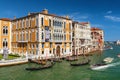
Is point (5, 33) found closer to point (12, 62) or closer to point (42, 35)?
point (42, 35)

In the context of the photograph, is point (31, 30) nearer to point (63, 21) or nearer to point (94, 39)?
point (63, 21)

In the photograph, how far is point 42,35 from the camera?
37000 millimetres

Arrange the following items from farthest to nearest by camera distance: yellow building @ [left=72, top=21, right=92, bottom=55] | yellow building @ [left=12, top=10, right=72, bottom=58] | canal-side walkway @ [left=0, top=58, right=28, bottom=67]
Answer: yellow building @ [left=72, top=21, right=92, bottom=55], yellow building @ [left=12, top=10, right=72, bottom=58], canal-side walkway @ [left=0, top=58, right=28, bottom=67]

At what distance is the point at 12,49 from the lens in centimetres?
4553

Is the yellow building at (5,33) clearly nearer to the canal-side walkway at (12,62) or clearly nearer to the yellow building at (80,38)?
the canal-side walkway at (12,62)

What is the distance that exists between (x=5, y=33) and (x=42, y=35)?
12.5 m

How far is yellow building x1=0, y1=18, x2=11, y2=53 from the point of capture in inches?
1681

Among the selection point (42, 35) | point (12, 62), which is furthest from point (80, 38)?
point (12, 62)

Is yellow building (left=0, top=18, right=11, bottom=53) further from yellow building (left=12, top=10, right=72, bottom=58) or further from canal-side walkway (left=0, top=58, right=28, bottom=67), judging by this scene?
canal-side walkway (left=0, top=58, right=28, bottom=67)

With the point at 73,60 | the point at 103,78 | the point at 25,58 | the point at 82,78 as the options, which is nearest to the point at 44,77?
the point at 82,78

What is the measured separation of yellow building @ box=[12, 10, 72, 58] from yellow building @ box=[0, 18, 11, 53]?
130 centimetres

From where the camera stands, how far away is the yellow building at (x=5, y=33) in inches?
1681

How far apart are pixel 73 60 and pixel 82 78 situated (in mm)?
15026

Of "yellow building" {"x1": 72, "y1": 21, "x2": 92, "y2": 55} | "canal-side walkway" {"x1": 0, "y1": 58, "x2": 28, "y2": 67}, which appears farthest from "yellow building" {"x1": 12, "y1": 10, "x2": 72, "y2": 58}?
"yellow building" {"x1": 72, "y1": 21, "x2": 92, "y2": 55}
